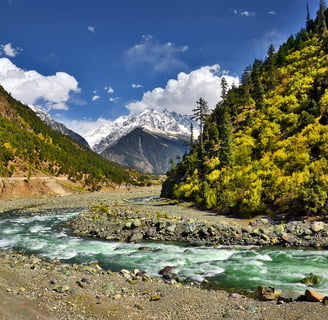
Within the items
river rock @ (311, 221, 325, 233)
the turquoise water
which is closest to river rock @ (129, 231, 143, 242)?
the turquoise water

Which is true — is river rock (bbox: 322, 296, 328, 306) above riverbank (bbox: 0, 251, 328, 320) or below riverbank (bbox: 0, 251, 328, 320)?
above

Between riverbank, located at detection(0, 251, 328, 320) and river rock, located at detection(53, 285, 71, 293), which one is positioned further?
river rock, located at detection(53, 285, 71, 293)

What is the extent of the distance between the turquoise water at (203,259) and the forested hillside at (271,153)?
13.8 meters

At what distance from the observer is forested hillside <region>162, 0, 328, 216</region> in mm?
36969

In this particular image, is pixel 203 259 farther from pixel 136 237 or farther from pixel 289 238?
pixel 136 237

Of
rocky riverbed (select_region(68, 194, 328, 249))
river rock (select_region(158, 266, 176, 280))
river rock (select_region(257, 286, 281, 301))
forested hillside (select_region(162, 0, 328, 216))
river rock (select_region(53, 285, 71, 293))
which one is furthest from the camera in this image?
forested hillside (select_region(162, 0, 328, 216))

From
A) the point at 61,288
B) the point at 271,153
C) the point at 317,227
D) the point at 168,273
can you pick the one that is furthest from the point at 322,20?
the point at 61,288

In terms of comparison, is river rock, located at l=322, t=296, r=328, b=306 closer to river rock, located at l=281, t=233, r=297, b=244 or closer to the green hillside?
river rock, located at l=281, t=233, r=297, b=244

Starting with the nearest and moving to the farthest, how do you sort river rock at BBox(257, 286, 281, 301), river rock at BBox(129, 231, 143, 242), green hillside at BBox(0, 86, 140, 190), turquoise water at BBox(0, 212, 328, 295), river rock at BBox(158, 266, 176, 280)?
river rock at BBox(257, 286, 281, 301), turquoise water at BBox(0, 212, 328, 295), river rock at BBox(158, 266, 176, 280), river rock at BBox(129, 231, 143, 242), green hillside at BBox(0, 86, 140, 190)

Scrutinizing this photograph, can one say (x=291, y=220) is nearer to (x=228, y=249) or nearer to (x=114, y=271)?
(x=228, y=249)

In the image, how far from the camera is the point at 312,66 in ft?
276

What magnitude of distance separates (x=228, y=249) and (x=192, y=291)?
33.7ft

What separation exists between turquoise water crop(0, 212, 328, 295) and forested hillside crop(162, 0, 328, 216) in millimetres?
13775

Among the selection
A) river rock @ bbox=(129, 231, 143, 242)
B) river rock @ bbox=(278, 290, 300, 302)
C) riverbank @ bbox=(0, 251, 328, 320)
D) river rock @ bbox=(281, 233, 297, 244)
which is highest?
river rock @ bbox=(281, 233, 297, 244)
